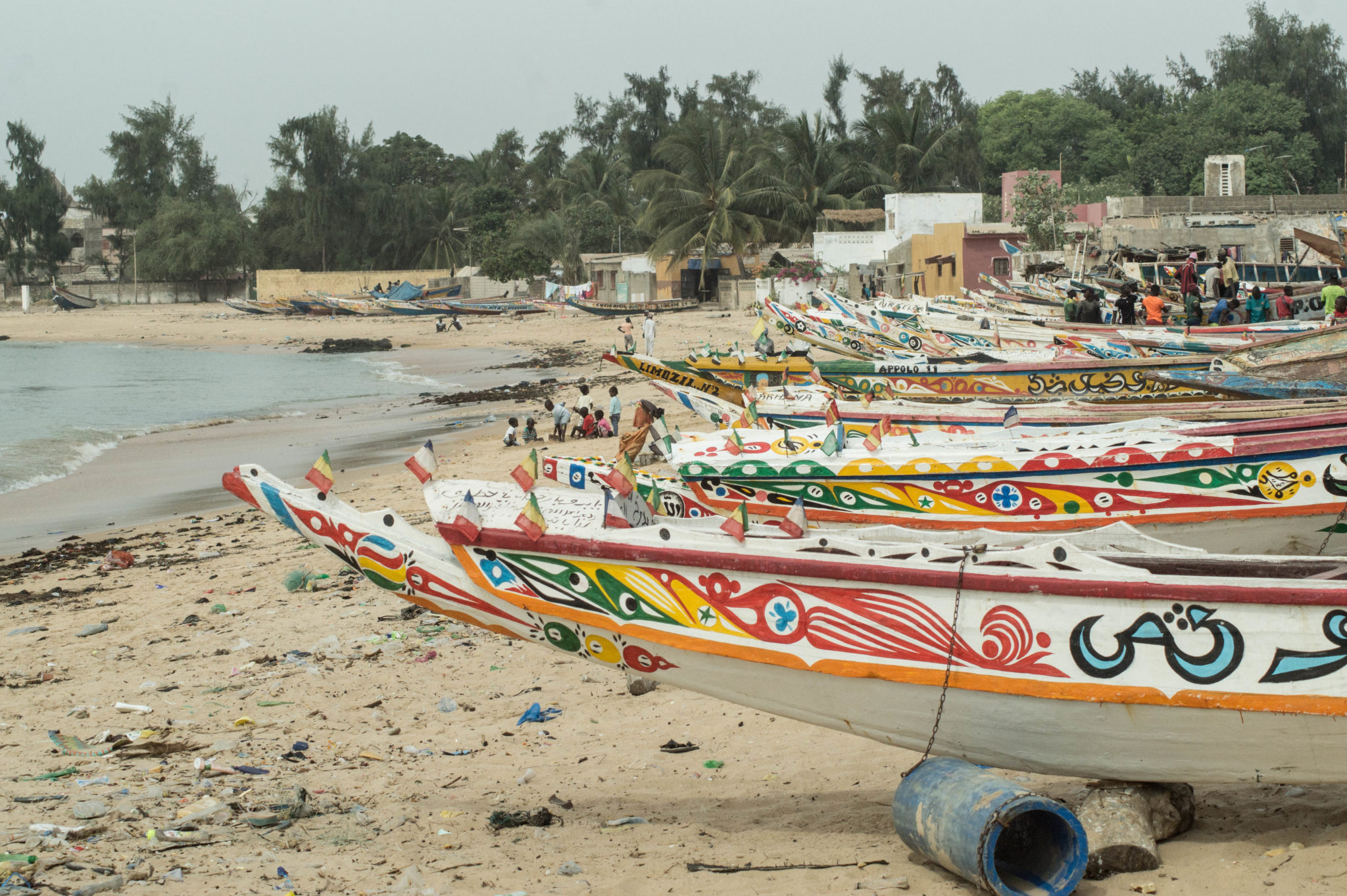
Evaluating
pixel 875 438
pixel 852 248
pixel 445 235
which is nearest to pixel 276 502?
pixel 875 438

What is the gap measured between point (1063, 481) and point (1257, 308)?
43.3 feet

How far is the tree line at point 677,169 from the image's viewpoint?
44.6 metres

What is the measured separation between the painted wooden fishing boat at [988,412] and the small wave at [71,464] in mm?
10394

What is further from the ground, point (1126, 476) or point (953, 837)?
point (1126, 476)

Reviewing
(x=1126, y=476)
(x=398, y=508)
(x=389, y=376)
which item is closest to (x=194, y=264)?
(x=389, y=376)

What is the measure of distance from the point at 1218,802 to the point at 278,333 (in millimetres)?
49974

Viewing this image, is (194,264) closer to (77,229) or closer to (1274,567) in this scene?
(77,229)

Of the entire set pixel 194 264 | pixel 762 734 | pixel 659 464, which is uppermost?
pixel 194 264

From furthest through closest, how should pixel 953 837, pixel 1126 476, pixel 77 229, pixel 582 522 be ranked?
pixel 77 229, pixel 1126 476, pixel 582 522, pixel 953 837

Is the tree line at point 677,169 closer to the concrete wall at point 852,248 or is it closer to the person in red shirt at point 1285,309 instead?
the concrete wall at point 852,248

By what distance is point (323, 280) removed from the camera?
6556 centimetres

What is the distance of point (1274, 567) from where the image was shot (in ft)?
14.9

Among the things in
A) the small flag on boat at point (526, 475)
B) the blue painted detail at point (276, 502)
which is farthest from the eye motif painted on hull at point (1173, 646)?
the blue painted detail at point (276, 502)

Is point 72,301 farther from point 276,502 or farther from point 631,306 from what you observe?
point 276,502
